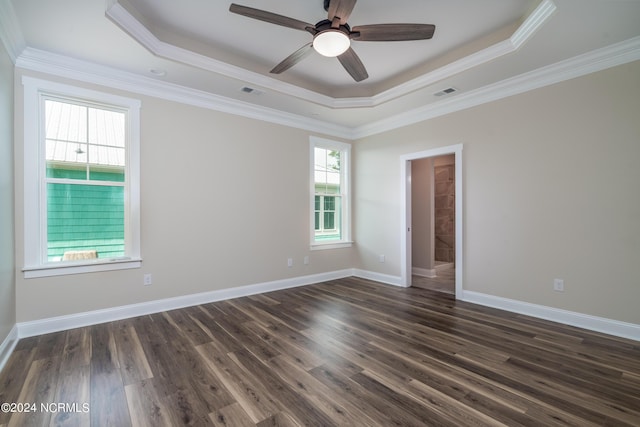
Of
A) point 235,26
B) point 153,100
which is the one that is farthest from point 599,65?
point 153,100

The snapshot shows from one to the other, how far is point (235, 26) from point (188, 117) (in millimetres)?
1390

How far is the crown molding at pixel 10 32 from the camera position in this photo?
7.29 feet

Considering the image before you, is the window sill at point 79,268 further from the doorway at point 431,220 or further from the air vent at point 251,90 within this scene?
the doorway at point 431,220

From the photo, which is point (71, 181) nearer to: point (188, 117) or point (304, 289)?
point (188, 117)

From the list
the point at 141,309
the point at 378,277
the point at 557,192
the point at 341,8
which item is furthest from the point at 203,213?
the point at 557,192

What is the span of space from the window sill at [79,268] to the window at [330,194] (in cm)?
270

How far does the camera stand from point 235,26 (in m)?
2.82

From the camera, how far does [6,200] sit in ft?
8.22

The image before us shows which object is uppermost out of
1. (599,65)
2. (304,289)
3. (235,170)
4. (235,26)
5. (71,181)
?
(235,26)

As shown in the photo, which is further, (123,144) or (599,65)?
(123,144)

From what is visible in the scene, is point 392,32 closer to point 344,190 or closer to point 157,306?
point 344,190

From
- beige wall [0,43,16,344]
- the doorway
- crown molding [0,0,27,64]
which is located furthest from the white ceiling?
the doorway

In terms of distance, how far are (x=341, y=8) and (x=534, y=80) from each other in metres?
2.65

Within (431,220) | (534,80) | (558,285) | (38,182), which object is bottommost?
(558,285)
